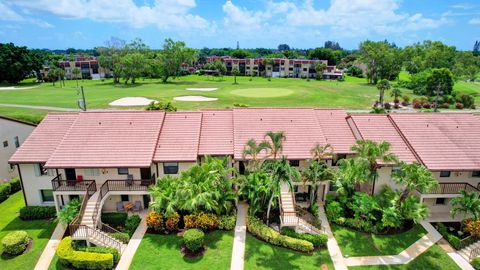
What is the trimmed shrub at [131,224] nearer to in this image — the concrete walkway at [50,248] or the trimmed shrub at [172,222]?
the trimmed shrub at [172,222]

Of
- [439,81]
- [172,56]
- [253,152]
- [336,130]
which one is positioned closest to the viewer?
[253,152]

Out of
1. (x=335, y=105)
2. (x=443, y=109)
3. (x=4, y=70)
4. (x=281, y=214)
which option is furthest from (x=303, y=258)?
(x=4, y=70)

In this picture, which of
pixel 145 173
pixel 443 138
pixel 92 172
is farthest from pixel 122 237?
pixel 443 138

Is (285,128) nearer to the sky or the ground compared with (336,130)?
nearer to the sky

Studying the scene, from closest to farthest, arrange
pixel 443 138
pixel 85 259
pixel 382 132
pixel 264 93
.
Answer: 1. pixel 85 259
2. pixel 443 138
3. pixel 382 132
4. pixel 264 93

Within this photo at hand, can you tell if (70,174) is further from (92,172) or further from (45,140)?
(45,140)

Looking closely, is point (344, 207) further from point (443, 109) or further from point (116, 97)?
point (116, 97)
